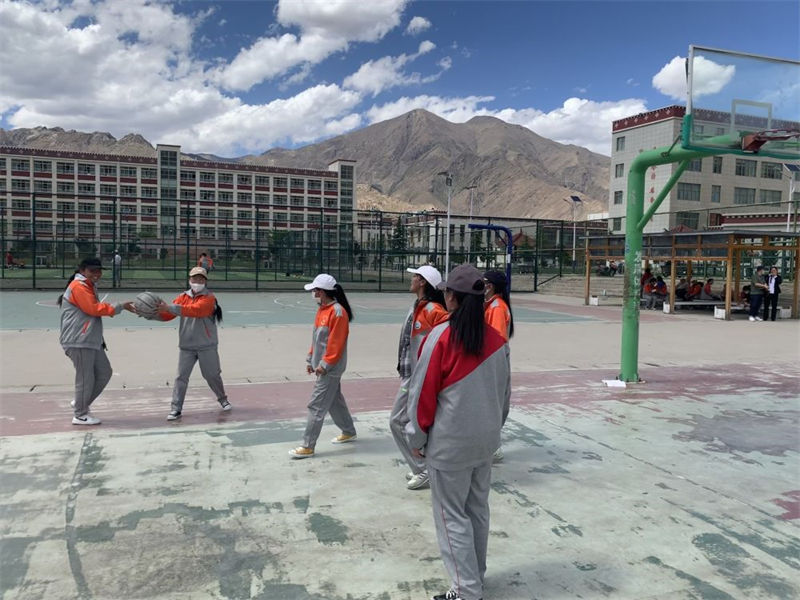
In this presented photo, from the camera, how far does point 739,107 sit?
26.0 ft

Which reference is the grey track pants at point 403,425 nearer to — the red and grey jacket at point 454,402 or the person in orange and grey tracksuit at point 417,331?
the person in orange and grey tracksuit at point 417,331

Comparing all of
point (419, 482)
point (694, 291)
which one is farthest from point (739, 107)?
point (694, 291)

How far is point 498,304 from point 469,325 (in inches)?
91.3

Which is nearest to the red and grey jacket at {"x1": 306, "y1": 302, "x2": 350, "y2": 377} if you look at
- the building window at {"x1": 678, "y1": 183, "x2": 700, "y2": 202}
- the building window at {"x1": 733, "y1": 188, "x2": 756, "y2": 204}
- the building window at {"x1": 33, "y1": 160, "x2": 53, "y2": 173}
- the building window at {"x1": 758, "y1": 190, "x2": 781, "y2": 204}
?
the building window at {"x1": 678, "y1": 183, "x2": 700, "y2": 202}

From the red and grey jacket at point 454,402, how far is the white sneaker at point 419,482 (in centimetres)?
173

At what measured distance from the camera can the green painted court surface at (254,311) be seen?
14805mm

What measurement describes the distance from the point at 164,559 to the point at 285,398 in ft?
13.5

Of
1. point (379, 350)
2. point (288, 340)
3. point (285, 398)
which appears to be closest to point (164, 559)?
point (285, 398)

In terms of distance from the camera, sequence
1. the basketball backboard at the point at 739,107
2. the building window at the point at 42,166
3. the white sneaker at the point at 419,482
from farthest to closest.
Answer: the building window at the point at 42,166 → the basketball backboard at the point at 739,107 → the white sneaker at the point at 419,482

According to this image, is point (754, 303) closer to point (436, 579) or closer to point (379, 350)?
point (379, 350)

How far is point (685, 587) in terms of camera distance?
3389 millimetres

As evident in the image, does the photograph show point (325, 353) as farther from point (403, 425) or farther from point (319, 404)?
point (403, 425)

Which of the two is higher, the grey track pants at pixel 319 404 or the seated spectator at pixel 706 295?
the seated spectator at pixel 706 295

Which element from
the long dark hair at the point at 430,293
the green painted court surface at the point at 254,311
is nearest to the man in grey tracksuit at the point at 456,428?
the long dark hair at the point at 430,293
